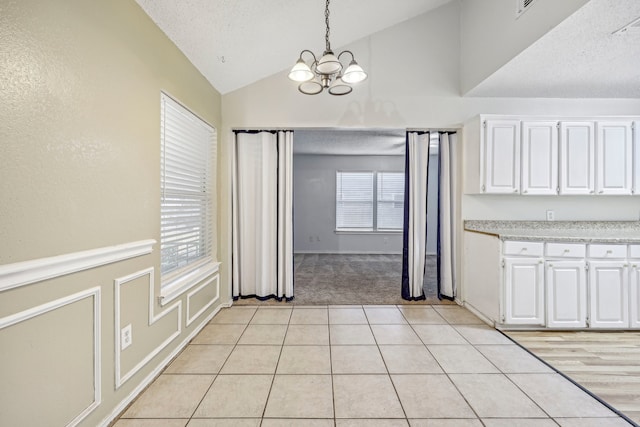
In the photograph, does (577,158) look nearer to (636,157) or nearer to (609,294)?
(636,157)

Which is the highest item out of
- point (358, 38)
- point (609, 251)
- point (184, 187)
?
point (358, 38)

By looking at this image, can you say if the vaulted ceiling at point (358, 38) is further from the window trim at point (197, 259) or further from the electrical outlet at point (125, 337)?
the electrical outlet at point (125, 337)

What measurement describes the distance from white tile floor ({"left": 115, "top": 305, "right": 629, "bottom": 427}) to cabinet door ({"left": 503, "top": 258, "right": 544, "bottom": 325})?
12.2 inches

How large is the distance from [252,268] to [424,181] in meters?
2.43

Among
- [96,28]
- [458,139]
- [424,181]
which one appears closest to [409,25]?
[458,139]

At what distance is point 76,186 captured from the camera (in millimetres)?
1458

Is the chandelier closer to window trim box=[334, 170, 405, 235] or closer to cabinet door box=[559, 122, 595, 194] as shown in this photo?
cabinet door box=[559, 122, 595, 194]

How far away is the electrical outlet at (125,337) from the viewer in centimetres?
179

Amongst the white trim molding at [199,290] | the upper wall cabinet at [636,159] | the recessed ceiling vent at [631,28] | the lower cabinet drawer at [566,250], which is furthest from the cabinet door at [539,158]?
the white trim molding at [199,290]

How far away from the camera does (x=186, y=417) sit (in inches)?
68.4

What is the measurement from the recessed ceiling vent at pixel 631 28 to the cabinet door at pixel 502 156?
1.13m

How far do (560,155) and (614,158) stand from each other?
0.57m

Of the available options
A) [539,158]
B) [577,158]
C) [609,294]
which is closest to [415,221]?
[539,158]

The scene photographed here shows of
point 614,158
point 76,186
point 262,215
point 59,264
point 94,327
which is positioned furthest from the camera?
point 262,215
